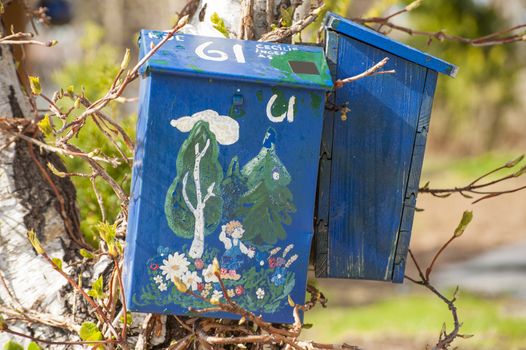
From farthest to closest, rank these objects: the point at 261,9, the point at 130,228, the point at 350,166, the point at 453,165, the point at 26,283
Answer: the point at 453,165
the point at 26,283
the point at 261,9
the point at 350,166
the point at 130,228

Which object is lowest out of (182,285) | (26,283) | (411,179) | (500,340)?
(500,340)

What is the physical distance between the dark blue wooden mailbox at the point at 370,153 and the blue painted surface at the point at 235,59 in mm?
129

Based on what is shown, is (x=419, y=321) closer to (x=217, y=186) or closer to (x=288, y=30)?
(x=288, y=30)

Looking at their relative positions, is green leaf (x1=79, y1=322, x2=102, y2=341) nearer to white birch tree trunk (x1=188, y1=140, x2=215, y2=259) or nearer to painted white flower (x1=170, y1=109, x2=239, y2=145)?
white birch tree trunk (x1=188, y1=140, x2=215, y2=259)

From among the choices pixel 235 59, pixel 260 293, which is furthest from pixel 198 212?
pixel 235 59

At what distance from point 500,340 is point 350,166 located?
368cm

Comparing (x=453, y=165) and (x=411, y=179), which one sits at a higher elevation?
(x=411, y=179)

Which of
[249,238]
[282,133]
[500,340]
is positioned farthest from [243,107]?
[500,340]

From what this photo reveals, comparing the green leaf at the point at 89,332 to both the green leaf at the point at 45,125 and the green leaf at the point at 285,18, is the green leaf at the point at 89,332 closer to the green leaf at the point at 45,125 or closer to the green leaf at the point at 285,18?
the green leaf at the point at 45,125

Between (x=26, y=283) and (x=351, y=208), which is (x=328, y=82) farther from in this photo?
(x=26, y=283)

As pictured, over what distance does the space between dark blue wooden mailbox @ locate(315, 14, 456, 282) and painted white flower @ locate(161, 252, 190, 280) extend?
403 mm

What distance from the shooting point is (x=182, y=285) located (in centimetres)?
182

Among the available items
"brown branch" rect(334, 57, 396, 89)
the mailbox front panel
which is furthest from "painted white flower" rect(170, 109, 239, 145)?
"brown branch" rect(334, 57, 396, 89)

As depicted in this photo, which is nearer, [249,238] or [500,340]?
[249,238]
